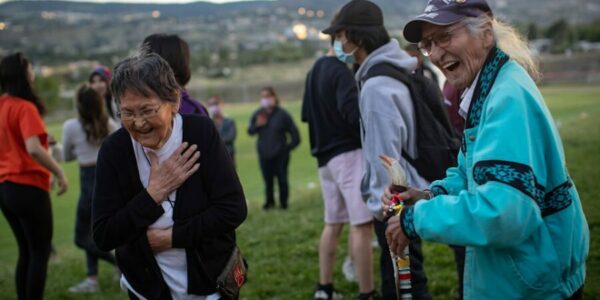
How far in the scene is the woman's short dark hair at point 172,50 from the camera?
394 cm

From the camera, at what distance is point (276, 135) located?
13242mm

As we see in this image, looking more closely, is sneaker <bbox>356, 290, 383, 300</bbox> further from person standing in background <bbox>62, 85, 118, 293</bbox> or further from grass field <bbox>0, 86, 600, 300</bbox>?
person standing in background <bbox>62, 85, 118, 293</bbox>

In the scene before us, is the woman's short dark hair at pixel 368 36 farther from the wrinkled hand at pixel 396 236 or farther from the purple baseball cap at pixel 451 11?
the wrinkled hand at pixel 396 236

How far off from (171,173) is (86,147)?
4.34 meters

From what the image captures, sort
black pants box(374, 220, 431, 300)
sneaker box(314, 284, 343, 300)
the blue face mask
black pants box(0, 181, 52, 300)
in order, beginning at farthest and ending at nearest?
1. sneaker box(314, 284, 343, 300)
2. black pants box(0, 181, 52, 300)
3. the blue face mask
4. black pants box(374, 220, 431, 300)

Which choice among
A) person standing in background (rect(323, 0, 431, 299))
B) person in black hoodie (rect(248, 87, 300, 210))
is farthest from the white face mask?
person standing in background (rect(323, 0, 431, 299))

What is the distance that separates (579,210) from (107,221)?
2059mm

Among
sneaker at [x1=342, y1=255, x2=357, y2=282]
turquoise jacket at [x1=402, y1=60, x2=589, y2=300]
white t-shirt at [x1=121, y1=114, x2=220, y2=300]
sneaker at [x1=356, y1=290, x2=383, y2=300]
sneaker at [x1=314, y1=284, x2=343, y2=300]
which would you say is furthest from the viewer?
sneaker at [x1=342, y1=255, x2=357, y2=282]

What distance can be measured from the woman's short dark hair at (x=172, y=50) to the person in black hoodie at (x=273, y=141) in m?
9.19

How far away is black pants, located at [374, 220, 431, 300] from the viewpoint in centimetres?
436

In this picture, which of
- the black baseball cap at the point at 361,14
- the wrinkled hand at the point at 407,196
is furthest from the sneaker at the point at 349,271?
the wrinkled hand at the point at 407,196

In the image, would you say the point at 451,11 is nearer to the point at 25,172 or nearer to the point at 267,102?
the point at 25,172

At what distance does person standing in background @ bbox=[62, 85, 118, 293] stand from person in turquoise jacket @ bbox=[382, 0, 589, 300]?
482 centimetres

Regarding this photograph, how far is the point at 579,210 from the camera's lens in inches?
99.0
